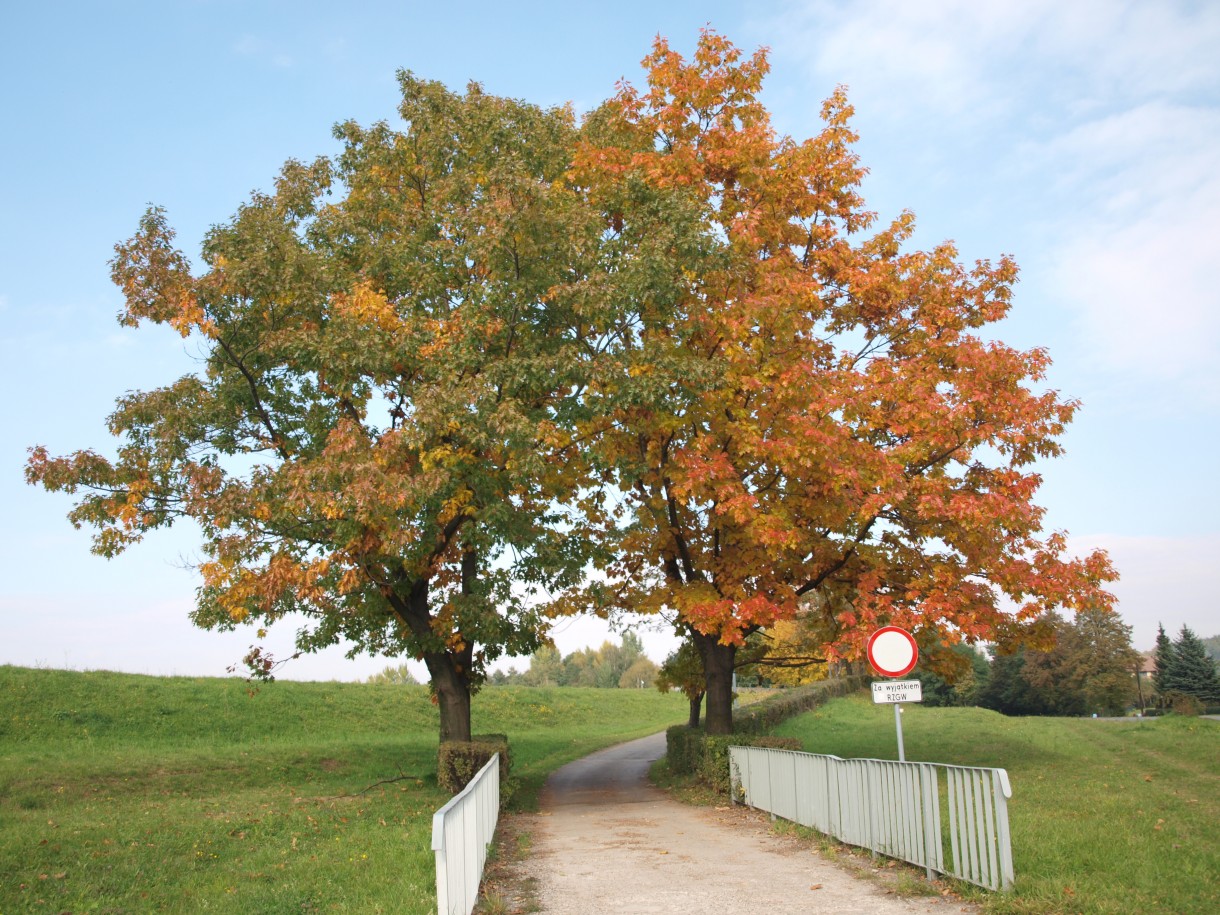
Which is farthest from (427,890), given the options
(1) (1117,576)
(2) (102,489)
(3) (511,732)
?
(3) (511,732)

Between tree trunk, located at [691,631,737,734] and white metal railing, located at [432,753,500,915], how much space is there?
1028 centimetres

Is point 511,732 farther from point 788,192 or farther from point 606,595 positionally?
point 788,192

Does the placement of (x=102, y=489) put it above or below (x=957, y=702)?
above

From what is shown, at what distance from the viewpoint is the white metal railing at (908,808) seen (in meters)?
7.73

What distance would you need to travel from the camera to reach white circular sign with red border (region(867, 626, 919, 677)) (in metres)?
10.5

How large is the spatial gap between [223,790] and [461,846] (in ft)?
45.7

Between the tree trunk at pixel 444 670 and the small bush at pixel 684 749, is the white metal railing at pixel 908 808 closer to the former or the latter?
the small bush at pixel 684 749

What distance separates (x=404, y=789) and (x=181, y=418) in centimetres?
810

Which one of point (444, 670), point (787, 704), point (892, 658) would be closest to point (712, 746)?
point (444, 670)

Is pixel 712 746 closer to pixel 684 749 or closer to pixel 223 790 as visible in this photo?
pixel 684 749

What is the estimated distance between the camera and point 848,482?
52.2 feet

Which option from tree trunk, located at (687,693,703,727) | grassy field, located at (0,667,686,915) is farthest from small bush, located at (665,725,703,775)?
grassy field, located at (0,667,686,915)

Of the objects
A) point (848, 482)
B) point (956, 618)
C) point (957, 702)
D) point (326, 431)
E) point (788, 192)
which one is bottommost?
point (957, 702)

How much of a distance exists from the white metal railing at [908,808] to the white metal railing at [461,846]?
405cm
